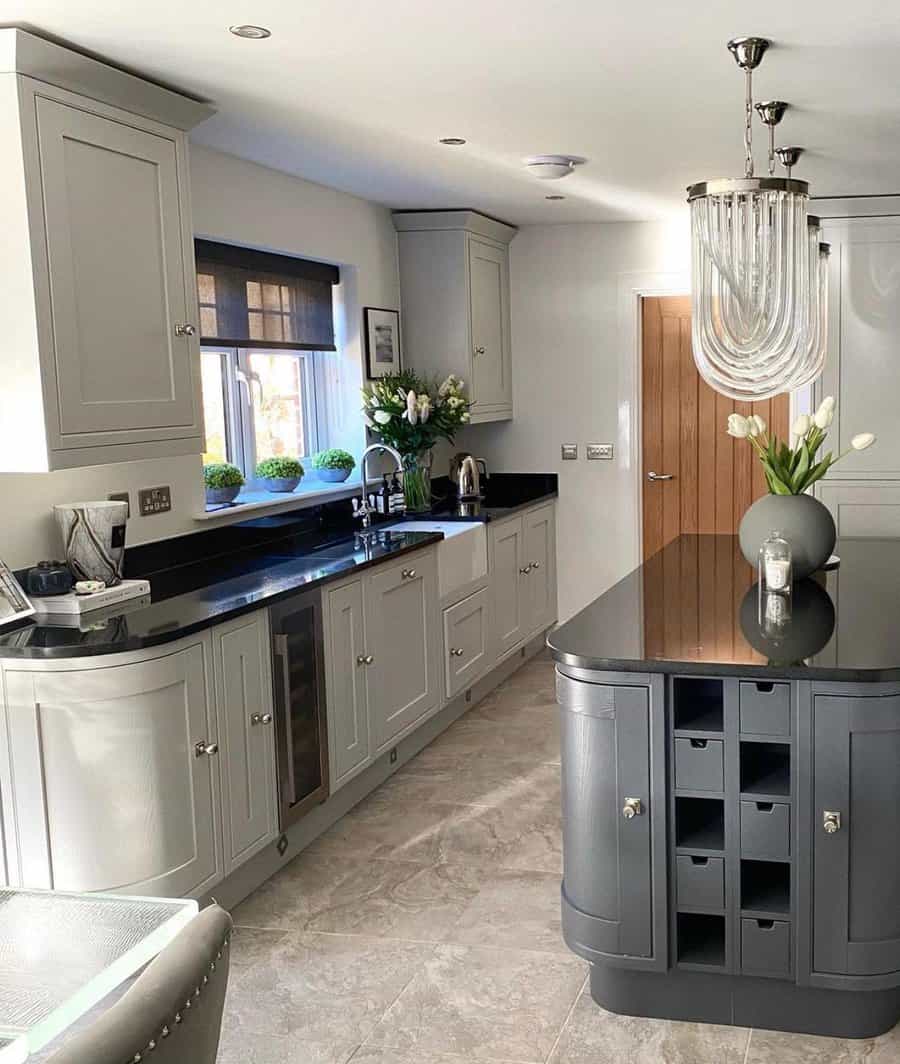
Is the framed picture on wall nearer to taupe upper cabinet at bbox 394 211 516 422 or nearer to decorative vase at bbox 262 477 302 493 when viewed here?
taupe upper cabinet at bbox 394 211 516 422

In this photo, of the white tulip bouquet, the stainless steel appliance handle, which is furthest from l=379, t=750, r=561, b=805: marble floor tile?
the white tulip bouquet

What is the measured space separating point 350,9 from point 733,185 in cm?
102

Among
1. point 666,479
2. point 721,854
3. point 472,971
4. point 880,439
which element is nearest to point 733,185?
point 721,854

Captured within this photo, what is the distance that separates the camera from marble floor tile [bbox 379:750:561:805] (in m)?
4.46

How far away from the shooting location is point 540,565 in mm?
6555

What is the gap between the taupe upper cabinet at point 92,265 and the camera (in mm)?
2939

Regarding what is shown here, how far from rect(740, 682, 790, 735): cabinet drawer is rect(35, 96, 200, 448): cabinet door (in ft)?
5.80

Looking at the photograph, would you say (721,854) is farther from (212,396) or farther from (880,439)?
(880,439)

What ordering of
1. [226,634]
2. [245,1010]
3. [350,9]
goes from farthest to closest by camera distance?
1. [226,634]
2. [245,1010]
3. [350,9]

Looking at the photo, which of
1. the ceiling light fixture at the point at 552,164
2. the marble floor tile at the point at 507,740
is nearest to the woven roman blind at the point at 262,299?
the ceiling light fixture at the point at 552,164

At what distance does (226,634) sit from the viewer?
3322 mm

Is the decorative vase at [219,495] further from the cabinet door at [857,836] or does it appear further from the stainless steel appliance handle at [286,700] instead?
the cabinet door at [857,836]

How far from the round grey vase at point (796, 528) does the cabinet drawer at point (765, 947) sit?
119 centimetres

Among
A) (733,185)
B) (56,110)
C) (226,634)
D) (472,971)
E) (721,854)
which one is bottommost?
(472,971)
